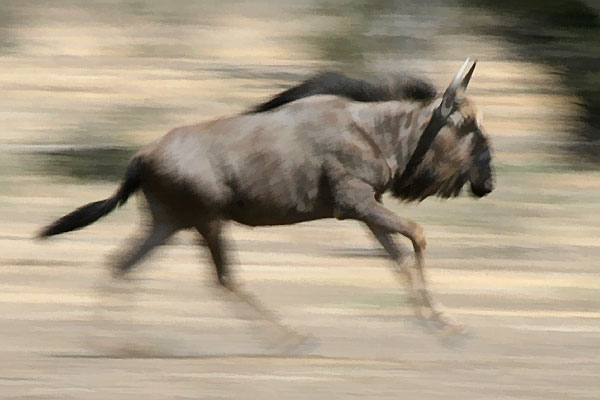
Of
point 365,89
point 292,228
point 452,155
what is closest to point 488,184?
point 452,155

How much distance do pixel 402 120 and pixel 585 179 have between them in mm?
5574

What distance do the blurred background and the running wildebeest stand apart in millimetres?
483

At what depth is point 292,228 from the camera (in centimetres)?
975

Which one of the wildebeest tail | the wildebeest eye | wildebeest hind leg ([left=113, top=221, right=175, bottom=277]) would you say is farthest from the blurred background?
the wildebeest eye

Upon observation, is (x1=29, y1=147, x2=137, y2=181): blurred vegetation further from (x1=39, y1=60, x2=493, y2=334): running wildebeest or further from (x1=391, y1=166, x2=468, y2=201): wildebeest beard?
(x1=391, y1=166, x2=468, y2=201): wildebeest beard

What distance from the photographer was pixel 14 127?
12.5 metres

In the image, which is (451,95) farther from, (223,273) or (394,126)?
(223,273)

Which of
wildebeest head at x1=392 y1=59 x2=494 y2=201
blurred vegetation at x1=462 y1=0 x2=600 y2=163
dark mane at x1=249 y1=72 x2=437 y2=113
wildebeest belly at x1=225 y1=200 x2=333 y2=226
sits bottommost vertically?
blurred vegetation at x1=462 y1=0 x2=600 y2=163

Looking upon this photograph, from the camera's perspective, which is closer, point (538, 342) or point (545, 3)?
point (538, 342)

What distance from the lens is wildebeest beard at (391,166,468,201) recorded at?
654 centimetres

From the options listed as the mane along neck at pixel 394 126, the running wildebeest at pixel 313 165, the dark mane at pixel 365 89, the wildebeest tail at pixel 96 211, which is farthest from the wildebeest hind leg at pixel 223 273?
the mane along neck at pixel 394 126

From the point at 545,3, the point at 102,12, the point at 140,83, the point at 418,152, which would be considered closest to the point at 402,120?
the point at 418,152

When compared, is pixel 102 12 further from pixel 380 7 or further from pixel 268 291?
pixel 268 291

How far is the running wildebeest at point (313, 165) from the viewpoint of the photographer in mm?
6176
